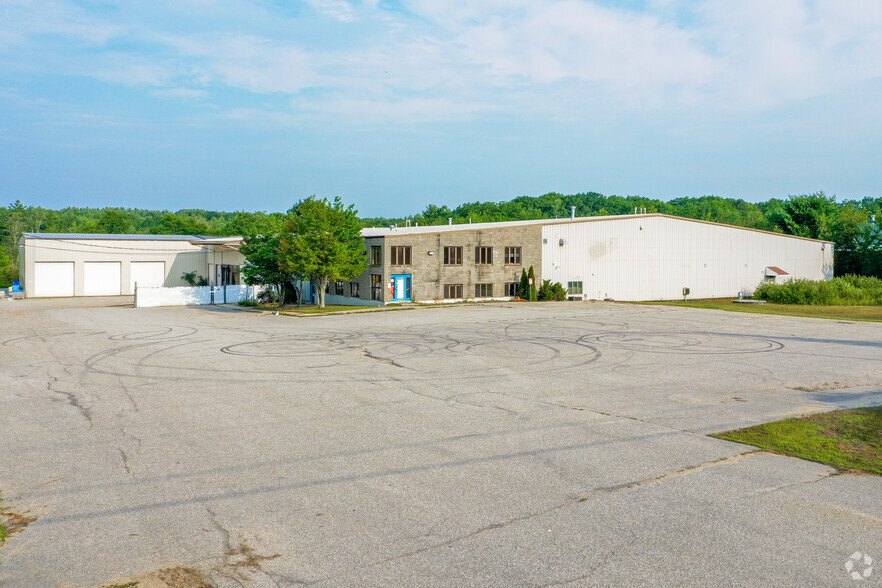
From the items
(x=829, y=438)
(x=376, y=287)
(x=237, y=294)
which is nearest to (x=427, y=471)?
(x=829, y=438)

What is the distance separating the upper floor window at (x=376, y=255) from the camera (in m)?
44.2

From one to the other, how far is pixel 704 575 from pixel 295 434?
7.46m

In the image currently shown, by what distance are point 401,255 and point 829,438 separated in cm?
3481

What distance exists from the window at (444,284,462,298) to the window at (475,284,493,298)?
1.50 meters

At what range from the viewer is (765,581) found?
615 centimetres

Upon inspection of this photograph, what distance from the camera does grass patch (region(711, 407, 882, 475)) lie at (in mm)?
9945

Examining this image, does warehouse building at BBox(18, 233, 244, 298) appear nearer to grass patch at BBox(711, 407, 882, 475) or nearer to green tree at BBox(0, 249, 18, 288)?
green tree at BBox(0, 249, 18, 288)

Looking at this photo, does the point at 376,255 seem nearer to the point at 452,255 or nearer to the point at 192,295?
the point at 452,255

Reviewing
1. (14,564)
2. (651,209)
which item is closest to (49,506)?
(14,564)

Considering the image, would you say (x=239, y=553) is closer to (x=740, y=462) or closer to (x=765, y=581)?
(x=765, y=581)

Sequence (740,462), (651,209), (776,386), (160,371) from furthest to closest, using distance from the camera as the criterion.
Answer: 1. (651,209)
2. (160,371)
3. (776,386)
4. (740,462)

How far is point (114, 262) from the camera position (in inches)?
2429

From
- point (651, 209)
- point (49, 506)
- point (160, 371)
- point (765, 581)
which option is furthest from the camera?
point (651, 209)

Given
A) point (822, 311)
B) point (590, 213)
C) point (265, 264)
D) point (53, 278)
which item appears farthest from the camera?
point (590, 213)
